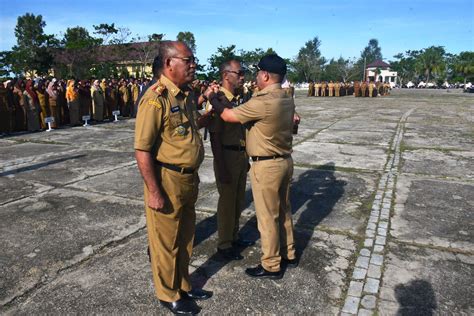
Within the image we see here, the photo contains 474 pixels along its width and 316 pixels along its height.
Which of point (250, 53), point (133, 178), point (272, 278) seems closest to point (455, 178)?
point (272, 278)

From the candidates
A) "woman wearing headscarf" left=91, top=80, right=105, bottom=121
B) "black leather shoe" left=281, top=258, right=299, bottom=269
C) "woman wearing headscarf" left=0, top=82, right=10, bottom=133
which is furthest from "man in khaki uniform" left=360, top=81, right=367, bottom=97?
"black leather shoe" left=281, top=258, right=299, bottom=269

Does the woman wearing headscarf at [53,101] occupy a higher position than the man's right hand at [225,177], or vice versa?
the woman wearing headscarf at [53,101]

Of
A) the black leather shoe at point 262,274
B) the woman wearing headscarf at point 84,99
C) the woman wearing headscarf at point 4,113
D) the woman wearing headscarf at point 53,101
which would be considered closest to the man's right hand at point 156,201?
the black leather shoe at point 262,274

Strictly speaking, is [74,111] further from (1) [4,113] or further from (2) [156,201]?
(2) [156,201]

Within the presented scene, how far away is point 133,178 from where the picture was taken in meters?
6.16

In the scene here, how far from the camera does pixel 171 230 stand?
102 inches

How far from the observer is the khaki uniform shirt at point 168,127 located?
234 cm

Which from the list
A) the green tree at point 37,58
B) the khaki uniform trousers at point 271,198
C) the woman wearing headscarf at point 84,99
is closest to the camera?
the khaki uniform trousers at point 271,198

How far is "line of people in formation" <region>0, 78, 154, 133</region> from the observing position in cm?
1105

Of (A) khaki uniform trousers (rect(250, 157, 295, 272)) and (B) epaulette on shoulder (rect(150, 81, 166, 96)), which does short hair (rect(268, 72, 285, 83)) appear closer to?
(A) khaki uniform trousers (rect(250, 157, 295, 272))

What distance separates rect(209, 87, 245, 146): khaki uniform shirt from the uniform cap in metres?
0.56

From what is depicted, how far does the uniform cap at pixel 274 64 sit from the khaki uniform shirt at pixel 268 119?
115 mm

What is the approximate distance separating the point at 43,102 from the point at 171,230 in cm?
1098

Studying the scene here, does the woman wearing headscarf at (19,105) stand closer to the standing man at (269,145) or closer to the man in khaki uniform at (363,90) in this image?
the standing man at (269,145)
